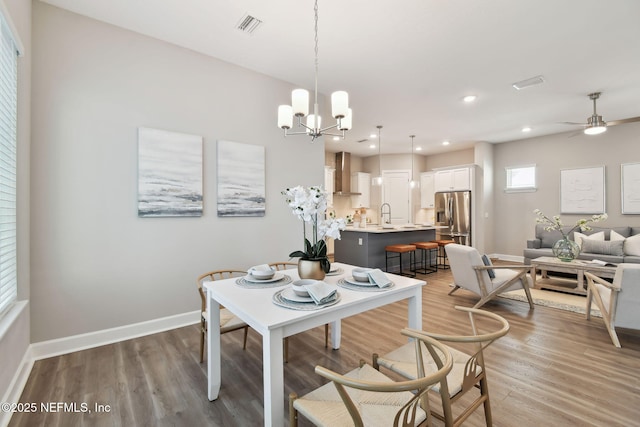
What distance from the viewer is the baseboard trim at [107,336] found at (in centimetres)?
245

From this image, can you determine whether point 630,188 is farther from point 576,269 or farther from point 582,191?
point 576,269

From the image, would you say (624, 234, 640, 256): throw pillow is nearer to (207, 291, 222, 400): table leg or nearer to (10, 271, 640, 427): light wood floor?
(10, 271, 640, 427): light wood floor

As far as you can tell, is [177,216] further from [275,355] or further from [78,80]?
[275,355]

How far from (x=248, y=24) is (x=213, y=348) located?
9.10 ft

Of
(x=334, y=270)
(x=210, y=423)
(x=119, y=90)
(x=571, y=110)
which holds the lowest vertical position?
(x=210, y=423)

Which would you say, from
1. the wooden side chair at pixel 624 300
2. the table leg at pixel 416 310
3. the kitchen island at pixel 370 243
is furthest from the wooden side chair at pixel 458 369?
the kitchen island at pixel 370 243

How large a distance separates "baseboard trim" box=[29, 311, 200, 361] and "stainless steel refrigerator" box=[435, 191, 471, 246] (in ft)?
20.7

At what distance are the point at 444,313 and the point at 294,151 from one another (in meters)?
2.80

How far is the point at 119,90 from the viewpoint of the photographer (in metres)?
2.78

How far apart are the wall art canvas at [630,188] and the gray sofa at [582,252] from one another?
19.8 inches

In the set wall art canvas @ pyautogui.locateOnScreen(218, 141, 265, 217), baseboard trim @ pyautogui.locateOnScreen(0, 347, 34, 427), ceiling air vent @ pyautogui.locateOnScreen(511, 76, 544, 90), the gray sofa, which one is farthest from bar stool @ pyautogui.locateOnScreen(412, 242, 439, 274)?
baseboard trim @ pyautogui.locateOnScreen(0, 347, 34, 427)

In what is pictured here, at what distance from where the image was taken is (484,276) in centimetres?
362

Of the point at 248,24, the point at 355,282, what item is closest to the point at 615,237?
the point at 355,282

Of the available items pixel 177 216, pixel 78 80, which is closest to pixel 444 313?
pixel 177 216
